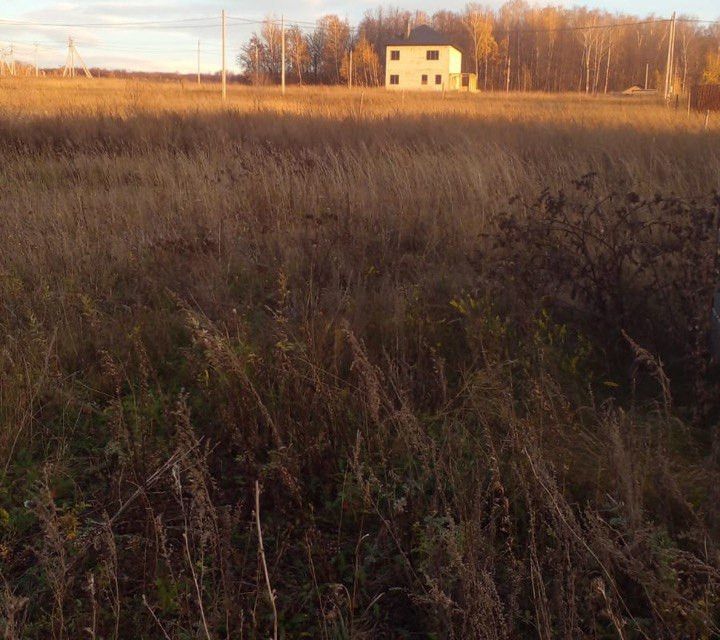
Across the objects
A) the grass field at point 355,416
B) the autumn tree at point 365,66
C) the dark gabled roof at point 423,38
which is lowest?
the grass field at point 355,416

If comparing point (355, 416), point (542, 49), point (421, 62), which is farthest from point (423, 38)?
point (355, 416)

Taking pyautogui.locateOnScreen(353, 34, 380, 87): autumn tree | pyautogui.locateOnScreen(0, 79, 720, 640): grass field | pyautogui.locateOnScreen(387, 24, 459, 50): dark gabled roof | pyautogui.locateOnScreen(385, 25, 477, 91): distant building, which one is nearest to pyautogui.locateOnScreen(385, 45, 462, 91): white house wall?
pyautogui.locateOnScreen(385, 25, 477, 91): distant building

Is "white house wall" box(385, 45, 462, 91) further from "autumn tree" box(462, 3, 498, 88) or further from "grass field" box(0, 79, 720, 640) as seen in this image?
"grass field" box(0, 79, 720, 640)

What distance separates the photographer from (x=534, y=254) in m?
3.73

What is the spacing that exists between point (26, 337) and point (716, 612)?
3041 millimetres

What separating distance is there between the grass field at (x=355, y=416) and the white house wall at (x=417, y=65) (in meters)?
53.8

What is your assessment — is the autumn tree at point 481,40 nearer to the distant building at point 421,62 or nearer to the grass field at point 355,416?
the distant building at point 421,62

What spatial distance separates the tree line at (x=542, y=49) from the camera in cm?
6425

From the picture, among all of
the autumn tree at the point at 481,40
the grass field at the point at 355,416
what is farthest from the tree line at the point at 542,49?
the grass field at the point at 355,416

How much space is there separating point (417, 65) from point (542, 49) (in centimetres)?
2035

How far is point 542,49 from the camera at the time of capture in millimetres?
69938

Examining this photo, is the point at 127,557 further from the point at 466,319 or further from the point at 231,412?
the point at 466,319

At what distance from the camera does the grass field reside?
1.81 m

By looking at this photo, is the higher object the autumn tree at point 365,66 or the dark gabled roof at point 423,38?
the dark gabled roof at point 423,38
